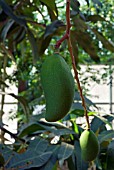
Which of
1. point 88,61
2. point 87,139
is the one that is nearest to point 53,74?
point 87,139

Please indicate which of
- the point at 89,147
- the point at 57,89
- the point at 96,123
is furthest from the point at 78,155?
the point at 57,89

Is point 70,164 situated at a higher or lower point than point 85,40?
lower

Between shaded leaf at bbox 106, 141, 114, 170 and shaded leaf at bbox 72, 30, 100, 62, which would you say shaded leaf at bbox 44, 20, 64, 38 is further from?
shaded leaf at bbox 106, 141, 114, 170

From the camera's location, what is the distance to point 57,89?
0.39 m

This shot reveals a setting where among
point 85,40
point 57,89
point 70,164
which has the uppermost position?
point 57,89

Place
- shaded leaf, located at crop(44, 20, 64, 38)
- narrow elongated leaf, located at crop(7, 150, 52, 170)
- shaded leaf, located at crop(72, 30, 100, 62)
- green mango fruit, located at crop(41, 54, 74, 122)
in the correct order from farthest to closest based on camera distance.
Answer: shaded leaf, located at crop(72, 30, 100, 62)
shaded leaf, located at crop(44, 20, 64, 38)
narrow elongated leaf, located at crop(7, 150, 52, 170)
green mango fruit, located at crop(41, 54, 74, 122)

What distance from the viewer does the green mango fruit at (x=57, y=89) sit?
1.25 ft

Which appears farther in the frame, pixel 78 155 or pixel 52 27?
pixel 52 27

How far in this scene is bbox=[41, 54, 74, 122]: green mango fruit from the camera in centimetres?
38

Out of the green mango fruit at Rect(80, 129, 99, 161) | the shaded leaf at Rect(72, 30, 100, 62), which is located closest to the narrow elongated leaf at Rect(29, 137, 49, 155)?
the green mango fruit at Rect(80, 129, 99, 161)

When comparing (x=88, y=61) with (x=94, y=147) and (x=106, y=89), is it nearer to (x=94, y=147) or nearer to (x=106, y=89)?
(x=106, y=89)

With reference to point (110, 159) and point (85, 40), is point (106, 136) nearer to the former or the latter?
point (110, 159)

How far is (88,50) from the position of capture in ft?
4.19

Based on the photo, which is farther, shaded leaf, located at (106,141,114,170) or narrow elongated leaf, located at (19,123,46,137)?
narrow elongated leaf, located at (19,123,46,137)
